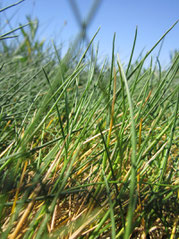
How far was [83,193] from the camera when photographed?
0.48 meters

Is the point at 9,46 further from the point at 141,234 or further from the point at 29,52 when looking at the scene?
the point at 141,234

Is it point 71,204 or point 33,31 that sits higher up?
point 33,31

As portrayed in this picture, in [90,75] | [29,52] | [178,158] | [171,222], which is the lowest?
[171,222]

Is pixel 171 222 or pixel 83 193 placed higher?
pixel 83 193

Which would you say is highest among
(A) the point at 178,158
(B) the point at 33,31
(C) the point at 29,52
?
(B) the point at 33,31

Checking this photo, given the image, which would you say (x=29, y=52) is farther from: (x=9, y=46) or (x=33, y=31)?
(x=33, y=31)

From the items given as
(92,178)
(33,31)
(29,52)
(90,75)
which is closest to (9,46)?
(29,52)

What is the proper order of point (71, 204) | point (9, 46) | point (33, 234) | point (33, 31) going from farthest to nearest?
1. point (33, 31)
2. point (9, 46)
3. point (71, 204)
4. point (33, 234)

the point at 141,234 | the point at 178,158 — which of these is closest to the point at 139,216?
the point at 141,234

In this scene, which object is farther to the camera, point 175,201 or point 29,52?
point 29,52

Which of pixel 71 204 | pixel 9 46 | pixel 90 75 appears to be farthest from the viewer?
pixel 9 46

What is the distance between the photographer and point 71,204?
1.60ft

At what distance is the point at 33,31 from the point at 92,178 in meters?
2.44

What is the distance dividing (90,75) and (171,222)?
0.44m
